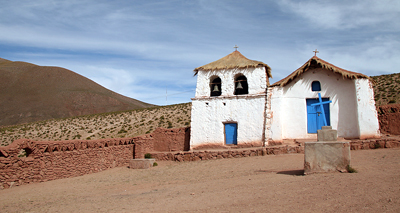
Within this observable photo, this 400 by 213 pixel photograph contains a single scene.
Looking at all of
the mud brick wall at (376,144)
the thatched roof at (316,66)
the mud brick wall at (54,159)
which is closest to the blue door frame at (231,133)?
the thatched roof at (316,66)

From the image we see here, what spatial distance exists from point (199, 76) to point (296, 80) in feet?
17.6

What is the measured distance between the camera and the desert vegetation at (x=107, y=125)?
3080 cm

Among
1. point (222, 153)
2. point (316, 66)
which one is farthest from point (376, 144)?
point (222, 153)

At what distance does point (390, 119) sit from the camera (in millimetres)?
15758

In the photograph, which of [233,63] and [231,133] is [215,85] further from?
[231,133]

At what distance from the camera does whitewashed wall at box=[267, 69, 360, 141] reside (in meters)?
15.1

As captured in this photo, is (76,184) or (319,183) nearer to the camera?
(319,183)

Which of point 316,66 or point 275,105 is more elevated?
point 316,66

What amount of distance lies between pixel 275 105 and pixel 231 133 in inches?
109

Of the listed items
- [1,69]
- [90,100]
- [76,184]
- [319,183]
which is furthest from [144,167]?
[1,69]

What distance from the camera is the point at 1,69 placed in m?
71.6

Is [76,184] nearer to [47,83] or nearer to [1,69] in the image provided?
[47,83]

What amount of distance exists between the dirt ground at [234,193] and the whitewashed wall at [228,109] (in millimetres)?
4195

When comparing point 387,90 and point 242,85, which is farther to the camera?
point 387,90
